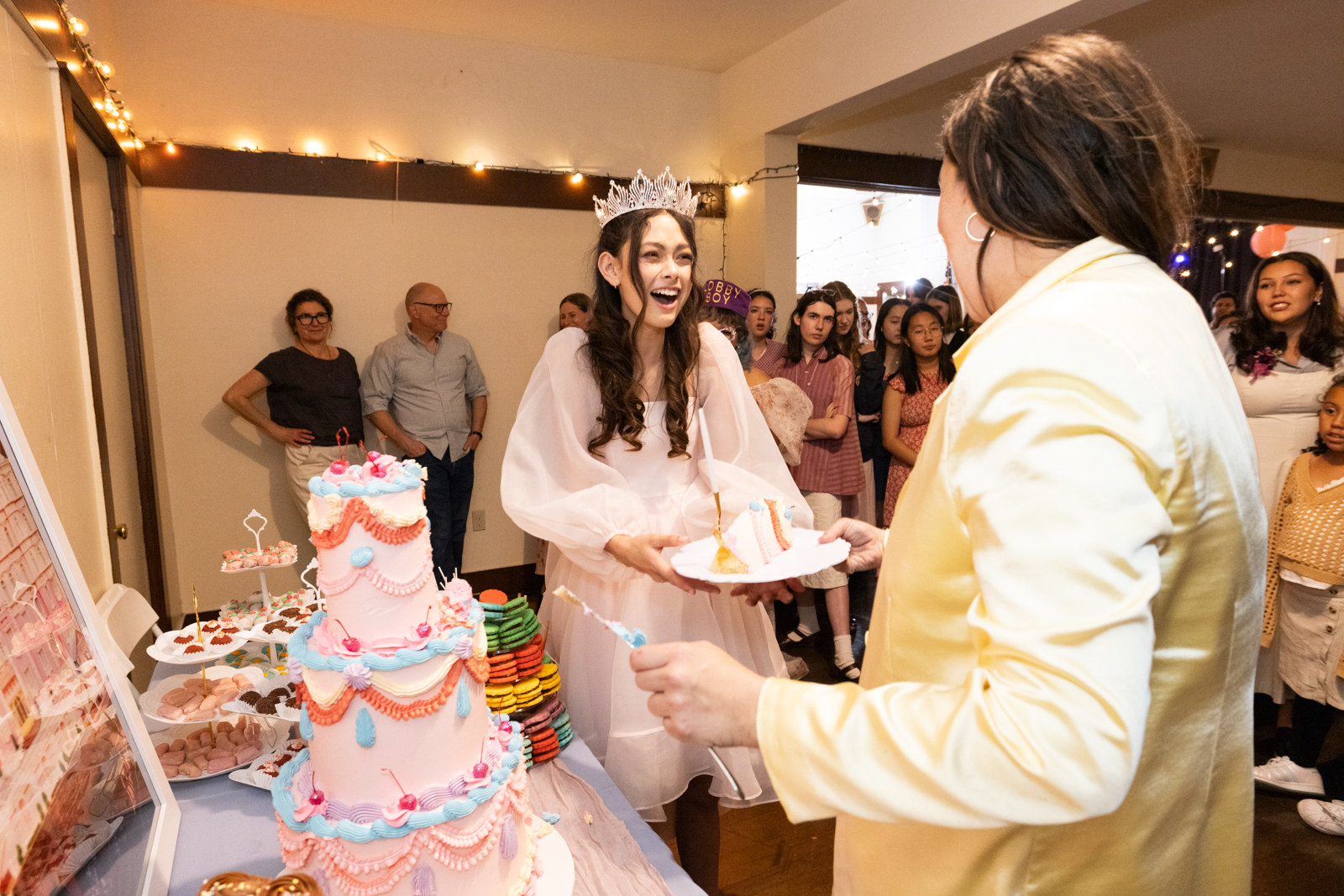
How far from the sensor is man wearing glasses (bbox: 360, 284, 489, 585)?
5016mm

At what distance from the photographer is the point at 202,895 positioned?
716 mm

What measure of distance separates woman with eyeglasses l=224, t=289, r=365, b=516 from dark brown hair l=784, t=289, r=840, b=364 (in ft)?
8.82

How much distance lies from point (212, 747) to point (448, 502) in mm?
3473

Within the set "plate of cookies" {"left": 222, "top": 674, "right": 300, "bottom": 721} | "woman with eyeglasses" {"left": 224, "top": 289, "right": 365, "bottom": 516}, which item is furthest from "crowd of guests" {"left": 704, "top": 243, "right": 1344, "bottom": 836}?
"woman with eyeglasses" {"left": 224, "top": 289, "right": 365, "bottom": 516}

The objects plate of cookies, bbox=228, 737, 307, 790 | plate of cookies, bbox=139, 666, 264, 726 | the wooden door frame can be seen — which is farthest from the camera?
the wooden door frame

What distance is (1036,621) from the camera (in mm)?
617

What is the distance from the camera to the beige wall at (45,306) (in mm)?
1829

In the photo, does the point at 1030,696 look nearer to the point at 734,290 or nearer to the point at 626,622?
the point at 626,622

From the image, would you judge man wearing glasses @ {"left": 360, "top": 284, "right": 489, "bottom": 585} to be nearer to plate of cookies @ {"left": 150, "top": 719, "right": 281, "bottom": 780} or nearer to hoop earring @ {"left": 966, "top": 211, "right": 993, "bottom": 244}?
plate of cookies @ {"left": 150, "top": 719, "right": 281, "bottom": 780}

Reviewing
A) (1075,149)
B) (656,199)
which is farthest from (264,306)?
(1075,149)

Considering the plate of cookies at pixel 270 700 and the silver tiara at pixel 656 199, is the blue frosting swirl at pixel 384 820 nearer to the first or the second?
the plate of cookies at pixel 270 700

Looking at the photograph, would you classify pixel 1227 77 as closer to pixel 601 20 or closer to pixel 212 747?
pixel 601 20

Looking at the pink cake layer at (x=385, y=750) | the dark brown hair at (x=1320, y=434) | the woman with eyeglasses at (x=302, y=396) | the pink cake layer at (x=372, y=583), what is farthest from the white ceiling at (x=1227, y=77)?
the pink cake layer at (x=385, y=750)

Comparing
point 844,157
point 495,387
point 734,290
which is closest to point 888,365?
point 734,290
